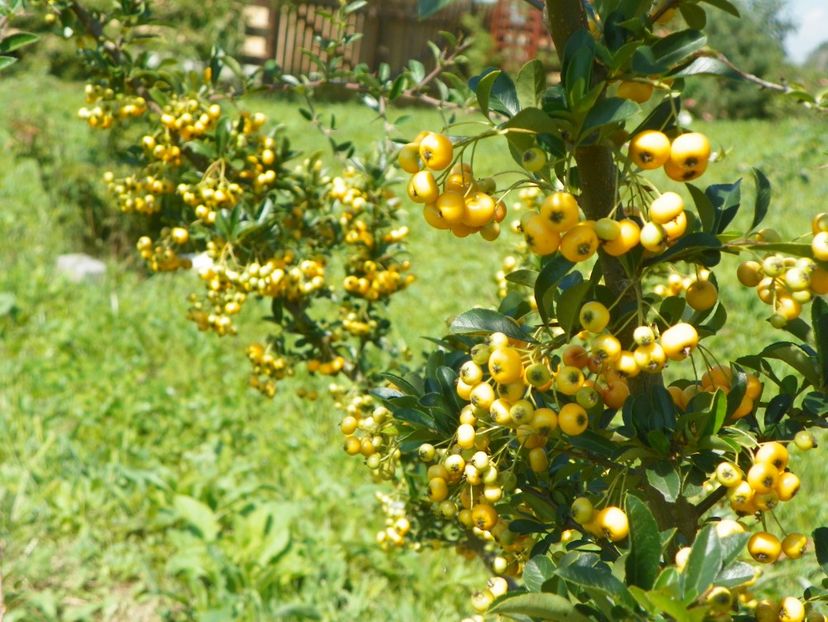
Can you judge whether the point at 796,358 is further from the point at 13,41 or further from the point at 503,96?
the point at 13,41

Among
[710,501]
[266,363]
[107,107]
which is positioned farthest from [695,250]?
[107,107]

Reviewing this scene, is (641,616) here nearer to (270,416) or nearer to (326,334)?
(326,334)

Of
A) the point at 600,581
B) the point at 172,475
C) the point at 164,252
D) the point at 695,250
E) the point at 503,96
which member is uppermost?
the point at 503,96

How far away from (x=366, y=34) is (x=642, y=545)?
15.0 metres

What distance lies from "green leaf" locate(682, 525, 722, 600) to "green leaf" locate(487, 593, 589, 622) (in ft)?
0.39

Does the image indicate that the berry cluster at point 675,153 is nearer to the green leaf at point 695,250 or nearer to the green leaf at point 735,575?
the green leaf at point 695,250

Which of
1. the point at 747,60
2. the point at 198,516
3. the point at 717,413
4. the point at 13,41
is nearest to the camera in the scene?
the point at 717,413

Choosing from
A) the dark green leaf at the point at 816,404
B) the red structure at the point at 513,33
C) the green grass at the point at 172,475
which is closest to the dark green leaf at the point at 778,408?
the dark green leaf at the point at 816,404

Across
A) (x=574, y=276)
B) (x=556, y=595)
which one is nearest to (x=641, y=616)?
(x=556, y=595)

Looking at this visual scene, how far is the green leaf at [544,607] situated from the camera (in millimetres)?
838

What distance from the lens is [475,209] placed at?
90 centimetres

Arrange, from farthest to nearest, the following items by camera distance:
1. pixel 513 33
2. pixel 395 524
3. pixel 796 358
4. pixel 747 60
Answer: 1. pixel 747 60
2. pixel 513 33
3. pixel 395 524
4. pixel 796 358

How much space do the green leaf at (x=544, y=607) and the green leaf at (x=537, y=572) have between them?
94 mm

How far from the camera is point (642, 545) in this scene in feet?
2.79
